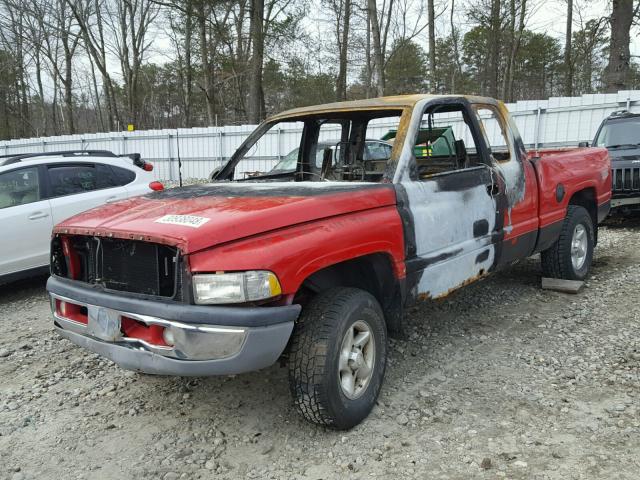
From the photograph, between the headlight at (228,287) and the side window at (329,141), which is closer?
the headlight at (228,287)

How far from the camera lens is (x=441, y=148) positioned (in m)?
4.47

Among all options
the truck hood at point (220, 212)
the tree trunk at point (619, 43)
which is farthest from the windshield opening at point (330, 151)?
the tree trunk at point (619, 43)

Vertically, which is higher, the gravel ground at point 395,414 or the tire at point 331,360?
the tire at point 331,360

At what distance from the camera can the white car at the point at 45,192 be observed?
5.81m

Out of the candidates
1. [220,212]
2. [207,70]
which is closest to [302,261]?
[220,212]

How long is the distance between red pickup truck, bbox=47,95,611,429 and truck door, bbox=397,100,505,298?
0.01 metres

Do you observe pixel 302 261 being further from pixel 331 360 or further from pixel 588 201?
pixel 588 201

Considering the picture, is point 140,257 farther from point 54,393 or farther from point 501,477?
point 501,477

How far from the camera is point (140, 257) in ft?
8.80

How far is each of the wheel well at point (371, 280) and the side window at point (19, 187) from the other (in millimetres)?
4496

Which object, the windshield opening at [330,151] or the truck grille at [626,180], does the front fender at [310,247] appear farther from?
the truck grille at [626,180]

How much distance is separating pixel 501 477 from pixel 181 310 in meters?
1.71

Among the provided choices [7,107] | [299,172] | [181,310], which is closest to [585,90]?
[299,172]

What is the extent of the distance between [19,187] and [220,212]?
4.51 meters
